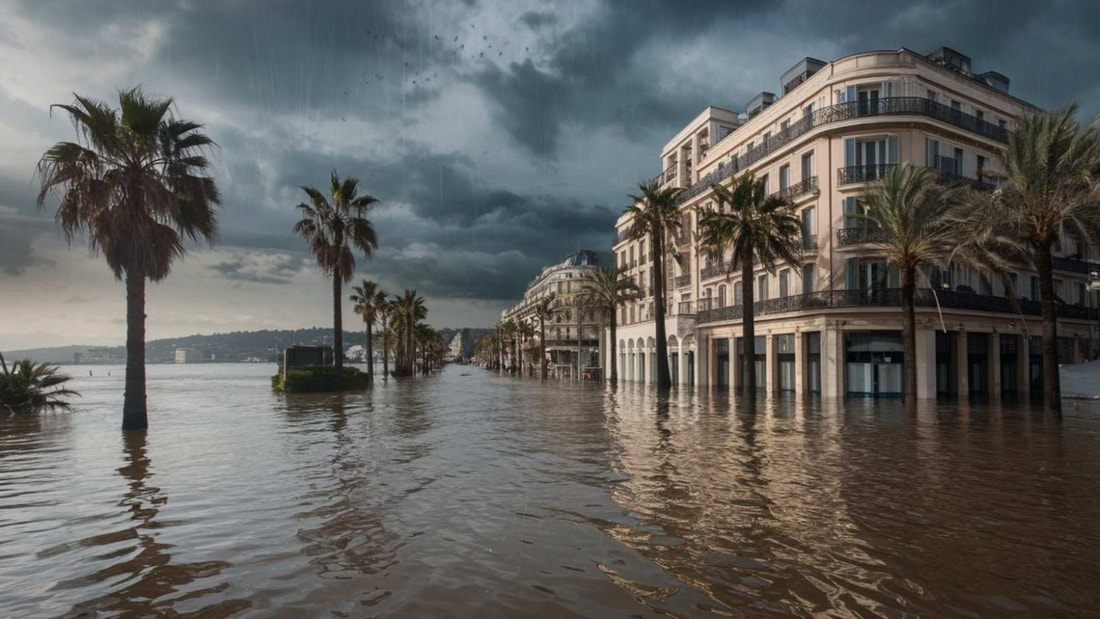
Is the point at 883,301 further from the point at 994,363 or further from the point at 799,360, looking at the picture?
the point at 994,363

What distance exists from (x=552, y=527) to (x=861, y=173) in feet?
117

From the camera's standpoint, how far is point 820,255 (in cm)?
3831

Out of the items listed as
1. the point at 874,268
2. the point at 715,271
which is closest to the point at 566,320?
the point at 715,271

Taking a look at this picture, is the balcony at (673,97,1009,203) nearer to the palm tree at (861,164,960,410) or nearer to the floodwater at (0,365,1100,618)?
the palm tree at (861,164,960,410)

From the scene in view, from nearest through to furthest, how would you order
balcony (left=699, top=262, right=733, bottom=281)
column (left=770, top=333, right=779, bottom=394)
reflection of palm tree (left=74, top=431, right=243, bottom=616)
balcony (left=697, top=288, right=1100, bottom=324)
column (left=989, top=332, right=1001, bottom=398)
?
reflection of palm tree (left=74, top=431, right=243, bottom=616), balcony (left=697, top=288, right=1100, bottom=324), column (left=989, top=332, right=1001, bottom=398), column (left=770, top=333, right=779, bottom=394), balcony (left=699, top=262, right=733, bottom=281)

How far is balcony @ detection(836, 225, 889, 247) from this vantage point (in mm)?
35906

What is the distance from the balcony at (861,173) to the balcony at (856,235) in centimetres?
276

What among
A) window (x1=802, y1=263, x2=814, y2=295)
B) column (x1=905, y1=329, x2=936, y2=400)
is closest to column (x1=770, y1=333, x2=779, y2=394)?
window (x1=802, y1=263, x2=814, y2=295)

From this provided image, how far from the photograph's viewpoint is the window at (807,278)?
130 ft

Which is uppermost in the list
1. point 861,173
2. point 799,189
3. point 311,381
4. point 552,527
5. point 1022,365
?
point 861,173

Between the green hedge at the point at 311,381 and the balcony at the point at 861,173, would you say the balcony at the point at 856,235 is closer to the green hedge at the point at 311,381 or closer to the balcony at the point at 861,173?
the balcony at the point at 861,173

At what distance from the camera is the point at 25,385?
23.7 m

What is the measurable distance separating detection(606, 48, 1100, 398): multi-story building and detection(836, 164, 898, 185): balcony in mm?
81

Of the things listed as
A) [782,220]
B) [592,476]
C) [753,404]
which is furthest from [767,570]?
[782,220]
